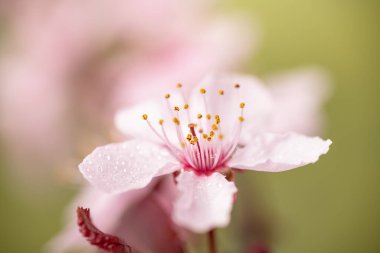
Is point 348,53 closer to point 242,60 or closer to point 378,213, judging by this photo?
point 378,213

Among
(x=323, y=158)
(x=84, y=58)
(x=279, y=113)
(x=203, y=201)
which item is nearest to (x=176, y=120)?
(x=203, y=201)

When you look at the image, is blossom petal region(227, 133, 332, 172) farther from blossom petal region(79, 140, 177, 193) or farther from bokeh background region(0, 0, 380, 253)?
bokeh background region(0, 0, 380, 253)

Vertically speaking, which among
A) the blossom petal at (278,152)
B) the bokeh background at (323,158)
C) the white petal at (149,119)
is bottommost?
the bokeh background at (323,158)

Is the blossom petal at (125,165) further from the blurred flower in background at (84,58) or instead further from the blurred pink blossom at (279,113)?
the blurred flower in background at (84,58)

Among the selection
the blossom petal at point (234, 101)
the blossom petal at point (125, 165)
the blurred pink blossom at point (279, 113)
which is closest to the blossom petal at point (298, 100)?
the blurred pink blossom at point (279, 113)

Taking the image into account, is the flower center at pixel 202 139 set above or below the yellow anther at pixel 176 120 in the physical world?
below
